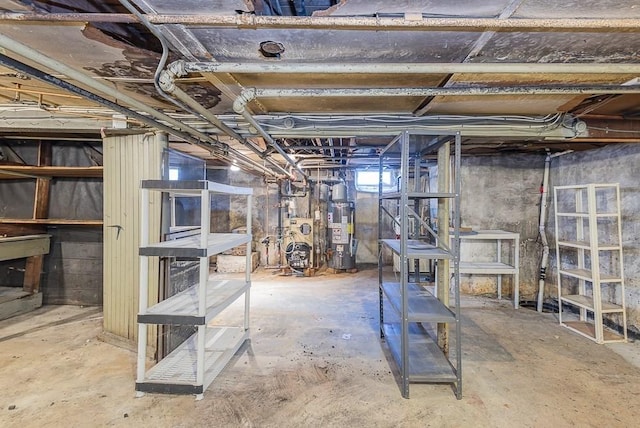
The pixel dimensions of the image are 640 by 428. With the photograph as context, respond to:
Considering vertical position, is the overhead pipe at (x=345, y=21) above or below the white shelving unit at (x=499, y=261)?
above

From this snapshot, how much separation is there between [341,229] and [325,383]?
12.9 ft

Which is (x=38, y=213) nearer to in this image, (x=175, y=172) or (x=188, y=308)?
(x=175, y=172)

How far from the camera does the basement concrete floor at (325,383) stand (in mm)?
1900

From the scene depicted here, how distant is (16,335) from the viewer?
9.92 ft

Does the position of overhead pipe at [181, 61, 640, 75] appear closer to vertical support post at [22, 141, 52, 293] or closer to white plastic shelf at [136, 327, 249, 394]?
white plastic shelf at [136, 327, 249, 394]

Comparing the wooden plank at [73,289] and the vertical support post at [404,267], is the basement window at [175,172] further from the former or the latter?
the vertical support post at [404,267]

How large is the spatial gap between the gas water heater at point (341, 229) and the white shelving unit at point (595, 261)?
346cm

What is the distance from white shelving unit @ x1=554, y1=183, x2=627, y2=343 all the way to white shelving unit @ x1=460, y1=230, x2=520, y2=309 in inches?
21.7

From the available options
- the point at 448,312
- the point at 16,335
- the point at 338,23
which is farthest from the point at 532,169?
the point at 16,335

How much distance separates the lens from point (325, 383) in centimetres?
229

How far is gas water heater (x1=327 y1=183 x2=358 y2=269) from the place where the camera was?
19.9 feet

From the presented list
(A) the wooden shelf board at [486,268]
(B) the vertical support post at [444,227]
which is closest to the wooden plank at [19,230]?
(B) the vertical support post at [444,227]

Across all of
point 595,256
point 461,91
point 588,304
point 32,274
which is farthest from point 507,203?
point 32,274

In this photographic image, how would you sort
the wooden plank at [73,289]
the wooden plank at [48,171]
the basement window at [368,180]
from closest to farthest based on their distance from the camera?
the wooden plank at [48,171], the wooden plank at [73,289], the basement window at [368,180]
